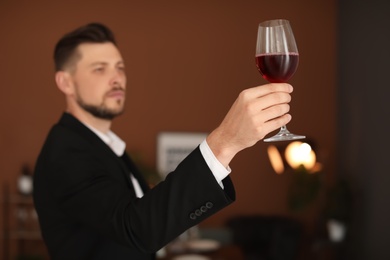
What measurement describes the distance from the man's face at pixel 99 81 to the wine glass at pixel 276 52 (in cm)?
88

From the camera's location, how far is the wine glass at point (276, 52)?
1402 mm

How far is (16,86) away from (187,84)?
191cm

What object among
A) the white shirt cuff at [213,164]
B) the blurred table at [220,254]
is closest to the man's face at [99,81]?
the white shirt cuff at [213,164]

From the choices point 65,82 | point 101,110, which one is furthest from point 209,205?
point 65,82

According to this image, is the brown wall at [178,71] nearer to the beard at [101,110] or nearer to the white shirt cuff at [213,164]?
the beard at [101,110]

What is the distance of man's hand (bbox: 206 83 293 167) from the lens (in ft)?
4.07

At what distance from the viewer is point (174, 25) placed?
6793 millimetres

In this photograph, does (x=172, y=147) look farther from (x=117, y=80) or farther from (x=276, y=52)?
(x=276, y=52)

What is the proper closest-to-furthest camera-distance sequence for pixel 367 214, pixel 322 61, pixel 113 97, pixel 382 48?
1. pixel 113 97
2. pixel 382 48
3. pixel 367 214
4. pixel 322 61

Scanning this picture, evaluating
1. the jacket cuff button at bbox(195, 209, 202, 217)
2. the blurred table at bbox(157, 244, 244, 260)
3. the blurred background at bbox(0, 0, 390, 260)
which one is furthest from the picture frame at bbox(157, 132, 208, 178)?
the jacket cuff button at bbox(195, 209, 202, 217)

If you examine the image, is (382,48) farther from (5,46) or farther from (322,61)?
(5,46)

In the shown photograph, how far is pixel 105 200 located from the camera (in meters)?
1.62

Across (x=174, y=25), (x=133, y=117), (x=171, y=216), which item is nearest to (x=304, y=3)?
(x=174, y=25)

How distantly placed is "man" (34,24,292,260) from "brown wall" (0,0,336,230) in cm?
441
